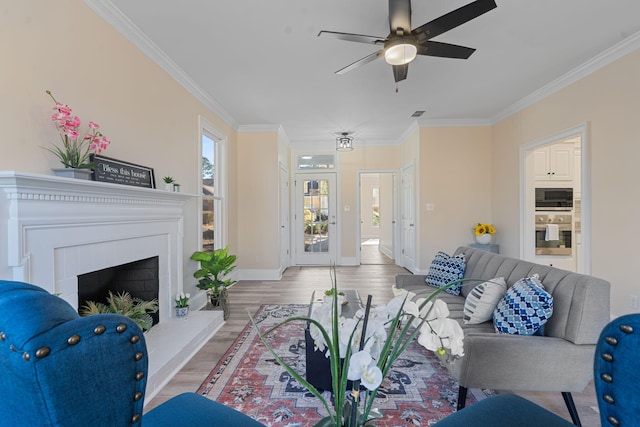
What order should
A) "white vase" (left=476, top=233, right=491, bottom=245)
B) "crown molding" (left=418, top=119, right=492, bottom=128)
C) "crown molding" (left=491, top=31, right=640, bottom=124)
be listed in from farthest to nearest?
"crown molding" (left=418, top=119, right=492, bottom=128) < "white vase" (left=476, top=233, right=491, bottom=245) < "crown molding" (left=491, top=31, right=640, bottom=124)

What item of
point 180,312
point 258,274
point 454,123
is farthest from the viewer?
point 258,274

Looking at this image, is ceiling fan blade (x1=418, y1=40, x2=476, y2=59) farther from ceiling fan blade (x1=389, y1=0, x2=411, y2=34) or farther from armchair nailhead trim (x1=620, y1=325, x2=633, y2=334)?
armchair nailhead trim (x1=620, y1=325, x2=633, y2=334)

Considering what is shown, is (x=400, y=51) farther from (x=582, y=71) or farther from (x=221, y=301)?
(x=221, y=301)

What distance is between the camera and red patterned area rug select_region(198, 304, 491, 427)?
1838mm

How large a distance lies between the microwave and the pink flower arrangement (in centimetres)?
527

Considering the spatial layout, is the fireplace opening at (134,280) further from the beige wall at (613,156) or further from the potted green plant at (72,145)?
the beige wall at (613,156)

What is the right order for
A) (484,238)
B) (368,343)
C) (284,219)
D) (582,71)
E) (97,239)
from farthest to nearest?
1. (284,219)
2. (484,238)
3. (582,71)
4. (97,239)
5. (368,343)

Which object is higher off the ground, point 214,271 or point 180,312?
point 214,271

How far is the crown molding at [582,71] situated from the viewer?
2.85 meters

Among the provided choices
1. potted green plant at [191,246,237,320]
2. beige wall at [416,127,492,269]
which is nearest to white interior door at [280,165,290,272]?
potted green plant at [191,246,237,320]

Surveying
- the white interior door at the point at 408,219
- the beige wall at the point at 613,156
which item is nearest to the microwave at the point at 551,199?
the beige wall at the point at 613,156

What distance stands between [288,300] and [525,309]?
9.59ft

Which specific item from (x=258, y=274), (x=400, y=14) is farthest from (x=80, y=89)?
(x=258, y=274)

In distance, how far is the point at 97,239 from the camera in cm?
206
